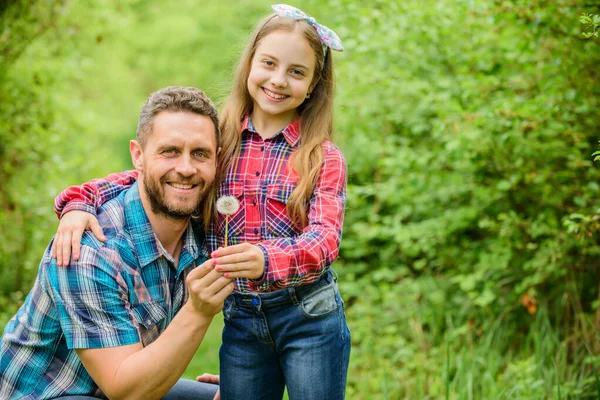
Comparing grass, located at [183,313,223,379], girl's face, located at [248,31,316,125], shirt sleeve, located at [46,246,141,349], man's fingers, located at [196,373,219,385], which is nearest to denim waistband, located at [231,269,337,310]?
shirt sleeve, located at [46,246,141,349]

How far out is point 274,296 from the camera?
99.4 inches

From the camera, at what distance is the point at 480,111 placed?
13.1 feet

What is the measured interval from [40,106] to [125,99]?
1302cm

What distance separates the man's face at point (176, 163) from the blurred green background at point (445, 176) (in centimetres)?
70

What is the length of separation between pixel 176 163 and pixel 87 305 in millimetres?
598

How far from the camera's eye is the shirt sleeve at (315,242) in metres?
2.25

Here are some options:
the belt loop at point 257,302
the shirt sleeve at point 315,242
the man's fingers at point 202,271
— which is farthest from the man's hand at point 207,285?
the belt loop at point 257,302

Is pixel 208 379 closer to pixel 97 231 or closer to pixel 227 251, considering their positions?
pixel 97 231

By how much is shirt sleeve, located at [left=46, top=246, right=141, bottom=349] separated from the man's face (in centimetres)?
35

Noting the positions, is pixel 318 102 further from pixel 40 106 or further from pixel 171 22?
pixel 171 22

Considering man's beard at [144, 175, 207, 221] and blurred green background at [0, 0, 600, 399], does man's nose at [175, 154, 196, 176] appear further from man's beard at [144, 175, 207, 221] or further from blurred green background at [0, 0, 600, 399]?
blurred green background at [0, 0, 600, 399]

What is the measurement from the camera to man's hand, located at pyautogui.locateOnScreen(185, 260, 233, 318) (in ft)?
7.08

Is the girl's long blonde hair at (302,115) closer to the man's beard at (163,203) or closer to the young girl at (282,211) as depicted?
the young girl at (282,211)

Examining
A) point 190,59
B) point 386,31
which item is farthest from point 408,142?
point 190,59
